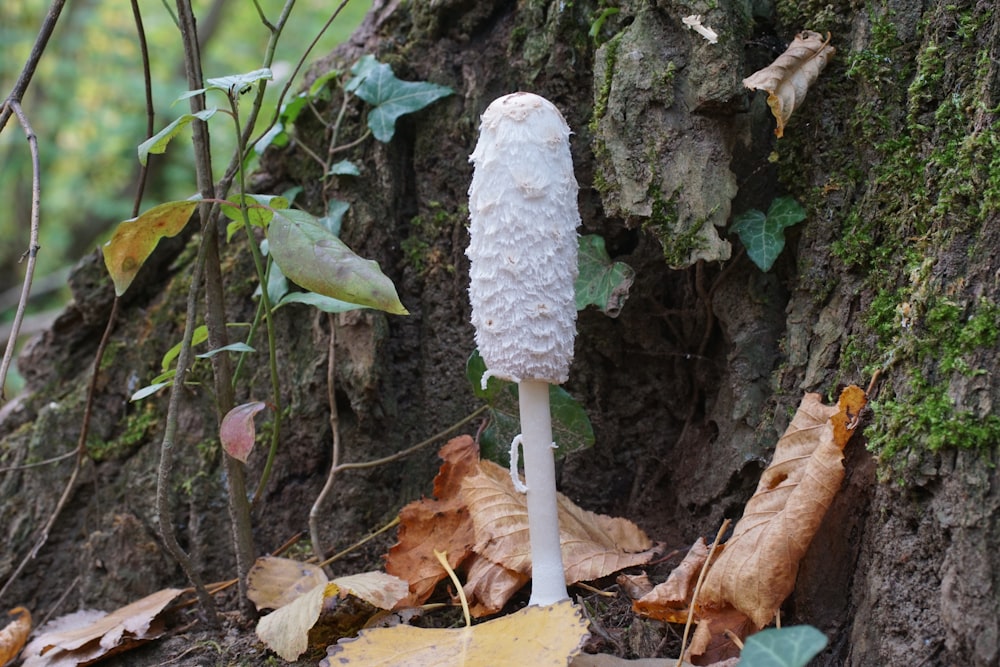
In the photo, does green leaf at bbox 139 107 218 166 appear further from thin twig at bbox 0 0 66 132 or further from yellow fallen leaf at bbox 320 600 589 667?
yellow fallen leaf at bbox 320 600 589 667

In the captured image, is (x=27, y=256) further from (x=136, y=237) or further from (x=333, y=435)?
(x=333, y=435)

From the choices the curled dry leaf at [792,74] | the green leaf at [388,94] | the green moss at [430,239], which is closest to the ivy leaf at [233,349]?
the green moss at [430,239]

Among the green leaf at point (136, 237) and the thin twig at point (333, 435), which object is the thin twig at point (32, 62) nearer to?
the green leaf at point (136, 237)


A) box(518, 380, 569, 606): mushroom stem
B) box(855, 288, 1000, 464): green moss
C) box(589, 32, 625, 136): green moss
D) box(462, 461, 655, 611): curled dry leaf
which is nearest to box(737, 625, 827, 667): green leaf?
box(855, 288, 1000, 464): green moss

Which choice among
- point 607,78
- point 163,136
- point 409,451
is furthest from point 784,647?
point 163,136

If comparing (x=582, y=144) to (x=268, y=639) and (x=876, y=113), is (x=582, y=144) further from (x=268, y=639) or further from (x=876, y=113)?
(x=268, y=639)
